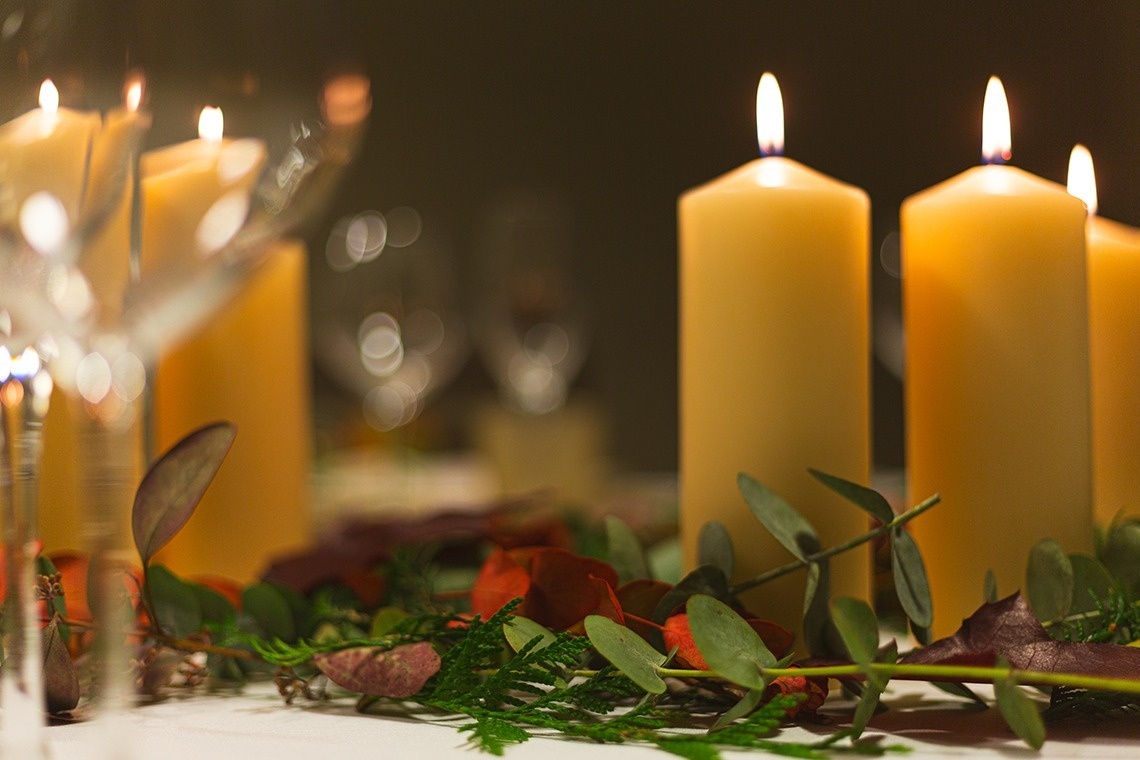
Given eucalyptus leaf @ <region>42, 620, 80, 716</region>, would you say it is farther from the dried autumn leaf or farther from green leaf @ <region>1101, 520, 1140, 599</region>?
green leaf @ <region>1101, 520, 1140, 599</region>

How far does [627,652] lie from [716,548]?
9cm

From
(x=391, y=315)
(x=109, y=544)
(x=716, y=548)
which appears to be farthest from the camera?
(x=391, y=315)

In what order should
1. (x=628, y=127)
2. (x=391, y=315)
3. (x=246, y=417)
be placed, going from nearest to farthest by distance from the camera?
(x=246, y=417) < (x=391, y=315) < (x=628, y=127)

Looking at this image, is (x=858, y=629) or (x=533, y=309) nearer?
(x=858, y=629)

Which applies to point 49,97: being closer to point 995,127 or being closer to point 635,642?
point 635,642

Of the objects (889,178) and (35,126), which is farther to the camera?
(889,178)

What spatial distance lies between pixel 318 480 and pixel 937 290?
43.6 inches

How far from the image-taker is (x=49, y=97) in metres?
0.35

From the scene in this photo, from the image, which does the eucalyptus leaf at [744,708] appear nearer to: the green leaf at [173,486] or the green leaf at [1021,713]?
the green leaf at [1021,713]

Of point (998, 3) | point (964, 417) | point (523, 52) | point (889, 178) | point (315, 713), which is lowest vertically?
point (315, 713)

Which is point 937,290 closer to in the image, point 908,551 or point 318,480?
point 908,551

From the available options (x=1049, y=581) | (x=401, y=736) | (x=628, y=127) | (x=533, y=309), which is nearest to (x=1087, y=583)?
(x=1049, y=581)

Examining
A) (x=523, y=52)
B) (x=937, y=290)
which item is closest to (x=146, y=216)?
(x=937, y=290)

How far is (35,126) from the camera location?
1.13ft
